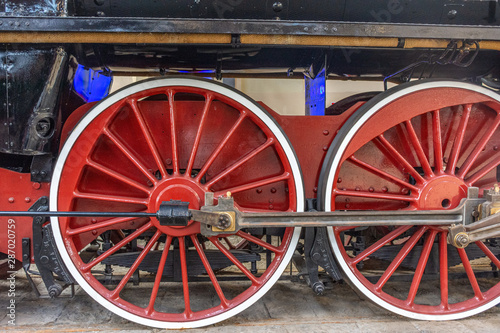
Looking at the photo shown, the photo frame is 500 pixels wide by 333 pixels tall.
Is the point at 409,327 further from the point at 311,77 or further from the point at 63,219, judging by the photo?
the point at 63,219

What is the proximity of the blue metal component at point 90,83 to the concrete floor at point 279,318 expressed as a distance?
4.29ft

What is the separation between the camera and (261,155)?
6.77ft

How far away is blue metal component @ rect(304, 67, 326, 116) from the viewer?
6.97 feet

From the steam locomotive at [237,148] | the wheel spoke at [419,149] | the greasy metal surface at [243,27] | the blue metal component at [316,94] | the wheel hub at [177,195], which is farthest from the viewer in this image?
the blue metal component at [316,94]

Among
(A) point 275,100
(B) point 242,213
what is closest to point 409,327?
(B) point 242,213

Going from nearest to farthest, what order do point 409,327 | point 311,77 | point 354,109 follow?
1. point 409,327
2. point 354,109
3. point 311,77

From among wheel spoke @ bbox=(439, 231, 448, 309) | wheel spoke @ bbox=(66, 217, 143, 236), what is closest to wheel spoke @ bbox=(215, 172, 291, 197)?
wheel spoke @ bbox=(66, 217, 143, 236)

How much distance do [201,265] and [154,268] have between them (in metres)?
0.28

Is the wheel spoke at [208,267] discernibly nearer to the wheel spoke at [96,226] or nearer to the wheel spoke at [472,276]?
the wheel spoke at [96,226]

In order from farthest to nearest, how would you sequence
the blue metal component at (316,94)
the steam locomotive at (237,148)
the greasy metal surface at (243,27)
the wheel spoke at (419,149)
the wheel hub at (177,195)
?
the blue metal component at (316,94)
the wheel spoke at (419,149)
the wheel hub at (177,195)
the steam locomotive at (237,148)
the greasy metal surface at (243,27)

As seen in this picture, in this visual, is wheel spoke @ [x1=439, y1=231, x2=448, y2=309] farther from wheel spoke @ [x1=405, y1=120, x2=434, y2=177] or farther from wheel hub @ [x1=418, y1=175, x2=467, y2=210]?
wheel spoke @ [x1=405, y1=120, x2=434, y2=177]

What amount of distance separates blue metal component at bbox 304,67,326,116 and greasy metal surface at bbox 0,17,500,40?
422 mm

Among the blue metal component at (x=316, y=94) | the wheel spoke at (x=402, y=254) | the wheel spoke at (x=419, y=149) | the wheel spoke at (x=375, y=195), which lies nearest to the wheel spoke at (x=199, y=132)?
the blue metal component at (x=316, y=94)

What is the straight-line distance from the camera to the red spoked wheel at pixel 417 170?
194cm
